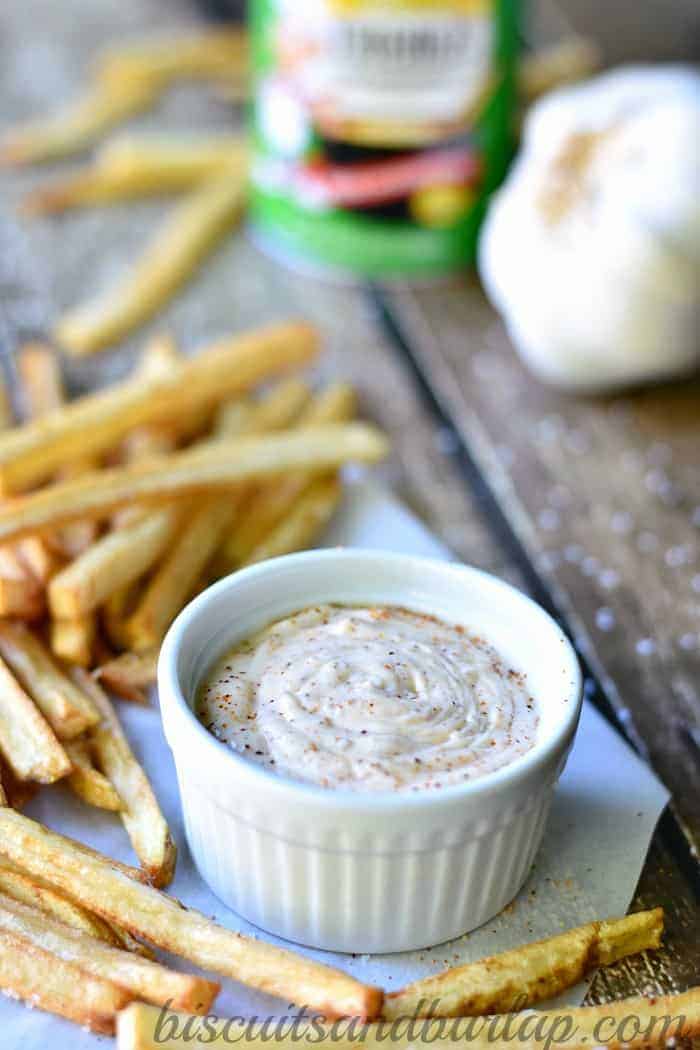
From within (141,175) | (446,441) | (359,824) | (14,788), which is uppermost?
(359,824)

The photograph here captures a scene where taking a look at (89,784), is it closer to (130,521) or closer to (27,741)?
(27,741)

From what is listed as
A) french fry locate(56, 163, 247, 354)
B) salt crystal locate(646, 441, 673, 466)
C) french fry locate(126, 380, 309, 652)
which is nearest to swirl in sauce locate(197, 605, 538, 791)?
french fry locate(126, 380, 309, 652)

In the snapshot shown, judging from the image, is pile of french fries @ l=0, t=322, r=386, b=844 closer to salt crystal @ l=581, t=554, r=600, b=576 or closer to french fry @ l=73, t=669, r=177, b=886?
french fry @ l=73, t=669, r=177, b=886

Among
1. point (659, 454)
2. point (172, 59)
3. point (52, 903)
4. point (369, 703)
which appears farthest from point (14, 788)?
point (172, 59)

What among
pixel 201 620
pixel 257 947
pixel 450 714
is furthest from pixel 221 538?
pixel 257 947

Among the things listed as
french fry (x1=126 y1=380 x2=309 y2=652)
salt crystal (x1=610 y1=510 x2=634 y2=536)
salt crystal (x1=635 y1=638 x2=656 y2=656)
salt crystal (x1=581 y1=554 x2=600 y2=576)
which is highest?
french fry (x1=126 y1=380 x2=309 y2=652)

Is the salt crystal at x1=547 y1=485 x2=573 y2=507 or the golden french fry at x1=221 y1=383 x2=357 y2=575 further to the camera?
the salt crystal at x1=547 y1=485 x2=573 y2=507
